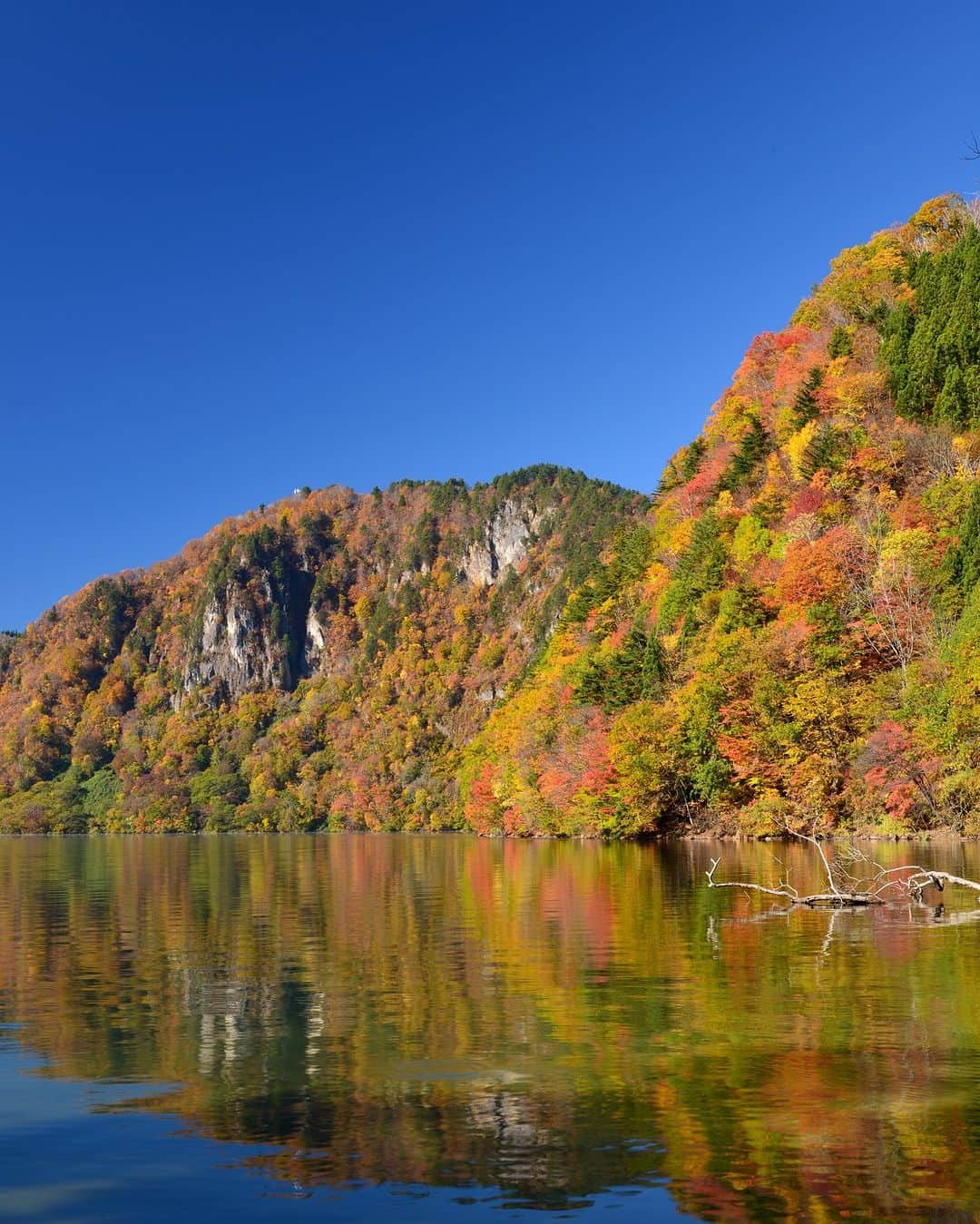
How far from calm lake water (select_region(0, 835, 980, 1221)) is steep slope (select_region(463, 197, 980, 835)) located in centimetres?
3391

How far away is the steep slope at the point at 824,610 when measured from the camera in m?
67.4

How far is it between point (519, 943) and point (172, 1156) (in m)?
17.6

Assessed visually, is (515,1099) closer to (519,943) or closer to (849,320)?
(519,943)

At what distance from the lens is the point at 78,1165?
13141mm

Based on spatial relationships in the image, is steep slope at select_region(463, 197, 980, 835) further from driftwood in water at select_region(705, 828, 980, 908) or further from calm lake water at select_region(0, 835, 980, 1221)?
calm lake water at select_region(0, 835, 980, 1221)

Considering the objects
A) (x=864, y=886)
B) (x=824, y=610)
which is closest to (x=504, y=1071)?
(x=864, y=886)

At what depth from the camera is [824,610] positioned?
73125 mm

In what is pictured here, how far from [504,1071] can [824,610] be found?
2364 inches

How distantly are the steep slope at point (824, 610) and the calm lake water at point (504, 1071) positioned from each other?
3391 centimetres

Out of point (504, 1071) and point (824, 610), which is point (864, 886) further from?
point (824, 610)

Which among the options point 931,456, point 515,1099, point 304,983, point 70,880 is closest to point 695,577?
point 931,456

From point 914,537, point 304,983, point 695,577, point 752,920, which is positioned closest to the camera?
point 304,983

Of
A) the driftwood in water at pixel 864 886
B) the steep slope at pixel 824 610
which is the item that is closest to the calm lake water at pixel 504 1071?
the driftwood in water at pixel 864 886

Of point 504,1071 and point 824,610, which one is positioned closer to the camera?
point 504,1071
